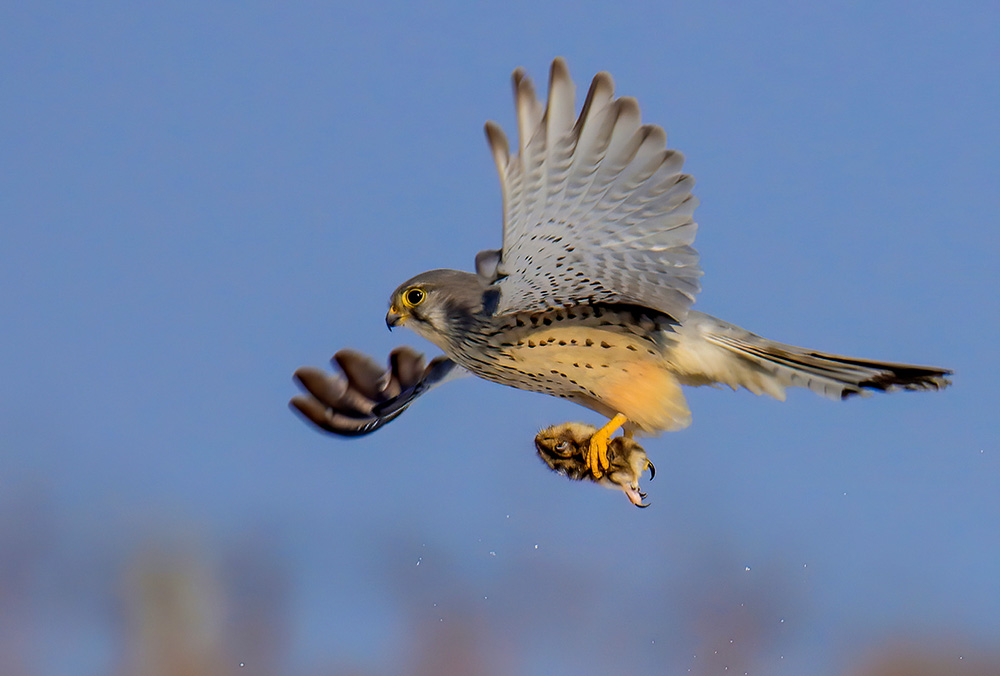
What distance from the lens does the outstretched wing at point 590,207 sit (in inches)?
166

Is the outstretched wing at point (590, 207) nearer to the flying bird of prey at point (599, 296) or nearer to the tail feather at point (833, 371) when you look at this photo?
the flying bird of prey at point (599, 296)

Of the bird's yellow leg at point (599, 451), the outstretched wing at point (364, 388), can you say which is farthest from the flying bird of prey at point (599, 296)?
the outstretched wing at point (364, 388)

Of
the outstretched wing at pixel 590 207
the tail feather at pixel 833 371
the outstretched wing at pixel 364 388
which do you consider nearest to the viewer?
the outstretched wing at pixel 590 207

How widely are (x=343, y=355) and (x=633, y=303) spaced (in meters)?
2.06

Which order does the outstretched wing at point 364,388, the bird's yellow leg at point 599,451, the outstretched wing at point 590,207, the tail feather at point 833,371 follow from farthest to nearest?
1. the outstretched wing at point 364,388
2. the bird's yellow leg at point 599,451
3. the tail feather at point 833,371
4. the outstretched wing at point 590,207

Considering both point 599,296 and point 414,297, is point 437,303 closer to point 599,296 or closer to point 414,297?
point 414,297

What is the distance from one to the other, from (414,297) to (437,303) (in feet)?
0.36

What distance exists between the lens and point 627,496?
215 inches

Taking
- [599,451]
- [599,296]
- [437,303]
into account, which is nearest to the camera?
[599,296]

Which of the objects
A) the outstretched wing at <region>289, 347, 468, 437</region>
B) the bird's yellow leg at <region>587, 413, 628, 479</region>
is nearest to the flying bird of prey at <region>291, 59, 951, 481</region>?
Result: the bird's yellow leg at <region>587, 413, 628, 479</region>

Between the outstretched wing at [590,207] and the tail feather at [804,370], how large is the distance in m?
0.45

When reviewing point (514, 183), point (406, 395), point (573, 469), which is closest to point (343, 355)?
point (406, 395)

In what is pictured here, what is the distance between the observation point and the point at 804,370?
16.8 ft

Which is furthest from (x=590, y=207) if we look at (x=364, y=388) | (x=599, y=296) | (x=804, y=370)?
(x=364, y=388)
